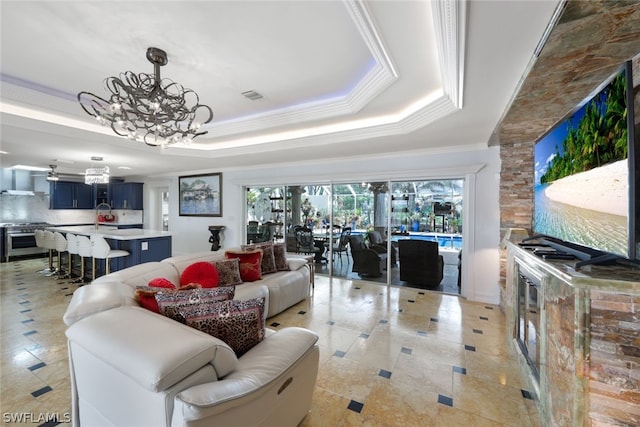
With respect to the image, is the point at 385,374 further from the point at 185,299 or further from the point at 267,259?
the point at 267,259

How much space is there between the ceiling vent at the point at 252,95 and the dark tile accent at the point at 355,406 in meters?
3.37

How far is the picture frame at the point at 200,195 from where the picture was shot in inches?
272

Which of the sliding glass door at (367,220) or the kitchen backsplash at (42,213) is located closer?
the sliding glass door at (367,220)

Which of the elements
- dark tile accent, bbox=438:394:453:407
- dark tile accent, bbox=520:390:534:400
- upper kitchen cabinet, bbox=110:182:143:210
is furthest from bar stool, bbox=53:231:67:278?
dark tile accent, bbox=520:390:534:400

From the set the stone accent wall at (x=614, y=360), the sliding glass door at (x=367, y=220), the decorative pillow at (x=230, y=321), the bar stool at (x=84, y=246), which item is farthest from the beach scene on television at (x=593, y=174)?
the bar stool at (x=84, y=246)

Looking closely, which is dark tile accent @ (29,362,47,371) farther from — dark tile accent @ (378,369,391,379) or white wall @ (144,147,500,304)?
dark tile accent @ (378,369,391,379)

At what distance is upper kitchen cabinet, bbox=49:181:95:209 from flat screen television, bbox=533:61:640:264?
11.1 m

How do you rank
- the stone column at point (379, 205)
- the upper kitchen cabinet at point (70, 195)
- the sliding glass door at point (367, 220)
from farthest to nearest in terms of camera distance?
the upper kitchen cabinet at point (70, 195), the stone column at point (379, 205), the sliding glass door at point (367, 220)

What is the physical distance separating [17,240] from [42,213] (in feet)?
3.91

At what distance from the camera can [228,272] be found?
323cm

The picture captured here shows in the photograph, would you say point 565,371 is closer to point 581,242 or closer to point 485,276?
point 581,242

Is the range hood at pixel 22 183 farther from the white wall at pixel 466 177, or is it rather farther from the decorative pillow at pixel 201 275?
the decorative pillow at pixel 201 275

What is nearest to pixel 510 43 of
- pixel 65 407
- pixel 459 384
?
pixel 459 384

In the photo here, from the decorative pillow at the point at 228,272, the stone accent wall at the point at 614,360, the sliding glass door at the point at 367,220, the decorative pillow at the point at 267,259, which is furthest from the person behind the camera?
the sliding glass door at the point at 367,220
